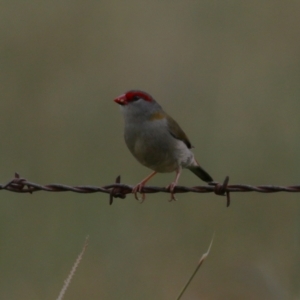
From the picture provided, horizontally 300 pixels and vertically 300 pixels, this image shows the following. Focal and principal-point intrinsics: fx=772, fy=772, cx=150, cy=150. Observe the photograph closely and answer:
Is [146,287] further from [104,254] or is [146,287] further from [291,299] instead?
[291,299]

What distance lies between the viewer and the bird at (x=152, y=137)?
20.7ft


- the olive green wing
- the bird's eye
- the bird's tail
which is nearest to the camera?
the olive green wing

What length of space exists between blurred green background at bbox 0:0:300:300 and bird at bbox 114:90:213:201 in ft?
2.55

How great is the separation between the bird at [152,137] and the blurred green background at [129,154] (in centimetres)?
78

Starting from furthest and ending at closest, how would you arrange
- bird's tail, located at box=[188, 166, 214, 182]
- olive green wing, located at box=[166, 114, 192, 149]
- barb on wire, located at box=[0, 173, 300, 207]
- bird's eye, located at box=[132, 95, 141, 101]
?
bird's tail, located at box=[188, 166, 214, 182]
bird's eye, located at box=[132, 95, 141, 101]
olive green wing, located at box=[166, 114, 192, 149]
barb on wire, located at box=[0, 173, 300, 207]

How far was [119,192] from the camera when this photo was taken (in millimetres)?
5129

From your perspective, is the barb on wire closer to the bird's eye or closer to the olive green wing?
the olive green wing

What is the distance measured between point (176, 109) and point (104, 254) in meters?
2.48

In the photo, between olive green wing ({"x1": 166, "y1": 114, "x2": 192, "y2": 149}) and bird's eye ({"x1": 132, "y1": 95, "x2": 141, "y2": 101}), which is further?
bird's eye ({"x1": 132, "y1": 95, "x2": 141, "y2": 101})

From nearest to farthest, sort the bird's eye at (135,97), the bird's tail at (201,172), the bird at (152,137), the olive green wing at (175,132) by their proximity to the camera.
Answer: the bird at (152,137)
the olive green wing at (175,132)
the bird's eye at (135,97)
the bird's tail at (201,172)

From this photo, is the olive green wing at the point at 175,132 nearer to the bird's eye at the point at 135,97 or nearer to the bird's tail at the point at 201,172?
the bird's eye at the point at 135,97

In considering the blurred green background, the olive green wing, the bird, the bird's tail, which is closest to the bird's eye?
the bird

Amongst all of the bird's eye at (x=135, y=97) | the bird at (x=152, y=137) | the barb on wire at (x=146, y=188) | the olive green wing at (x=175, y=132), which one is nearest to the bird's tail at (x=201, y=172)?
the bird at (x=152, y=137)

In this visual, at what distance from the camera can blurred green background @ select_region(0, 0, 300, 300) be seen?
662 cm
